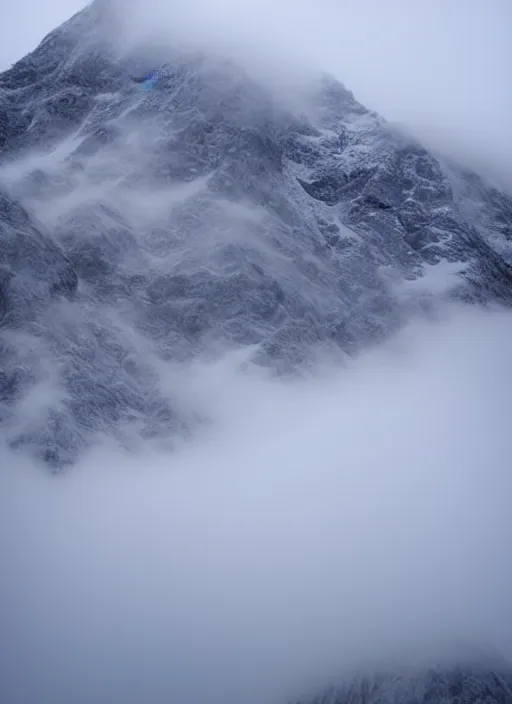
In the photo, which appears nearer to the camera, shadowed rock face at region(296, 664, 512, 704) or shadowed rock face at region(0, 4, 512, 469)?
shadowed rock face at region(296, 664, 512, 704)

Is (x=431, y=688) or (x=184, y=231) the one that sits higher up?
(x=184, y=231)

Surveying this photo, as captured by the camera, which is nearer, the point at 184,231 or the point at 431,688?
the point at 431,688

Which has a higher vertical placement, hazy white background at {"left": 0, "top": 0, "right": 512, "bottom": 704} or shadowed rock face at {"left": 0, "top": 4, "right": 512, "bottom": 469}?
shadowed rock face at {"left": 0, "top": 4, "right": 512, "bottom": 469}

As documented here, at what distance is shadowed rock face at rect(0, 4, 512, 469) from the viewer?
78375 millimetres

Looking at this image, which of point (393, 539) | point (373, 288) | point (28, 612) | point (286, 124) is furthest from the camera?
point (286, 124)

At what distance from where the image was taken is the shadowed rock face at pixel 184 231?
7838 centimetres

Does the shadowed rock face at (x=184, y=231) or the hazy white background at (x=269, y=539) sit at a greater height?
the shadowed rock face at (x=184, y=231)

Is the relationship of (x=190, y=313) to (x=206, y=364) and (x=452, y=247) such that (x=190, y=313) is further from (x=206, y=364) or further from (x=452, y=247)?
(x=452, y=247)

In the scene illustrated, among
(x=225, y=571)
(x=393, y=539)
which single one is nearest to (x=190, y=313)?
(x=225, y=571)

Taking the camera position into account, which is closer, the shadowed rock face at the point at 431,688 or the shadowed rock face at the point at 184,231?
the shadowed rock face at the point at 431,688

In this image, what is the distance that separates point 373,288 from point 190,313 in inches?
1131

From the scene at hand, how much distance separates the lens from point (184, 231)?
9475 cm

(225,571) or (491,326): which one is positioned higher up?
(491,326)

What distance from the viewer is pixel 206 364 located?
293 feet
